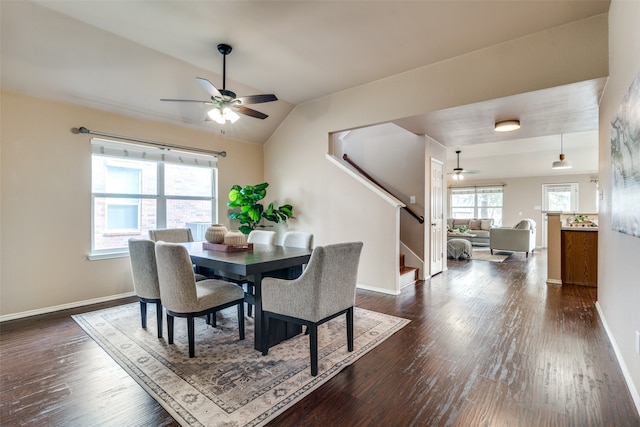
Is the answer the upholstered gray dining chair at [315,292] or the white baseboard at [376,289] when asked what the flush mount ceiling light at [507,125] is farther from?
the upholstered gray dining chair at [315,292]

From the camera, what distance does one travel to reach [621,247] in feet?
7.37

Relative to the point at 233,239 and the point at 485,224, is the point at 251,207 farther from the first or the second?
the point at 485,224

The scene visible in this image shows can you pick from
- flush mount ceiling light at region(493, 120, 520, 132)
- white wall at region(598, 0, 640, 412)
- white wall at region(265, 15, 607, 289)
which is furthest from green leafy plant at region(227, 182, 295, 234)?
white wall at region(598, 0, 640, 412)

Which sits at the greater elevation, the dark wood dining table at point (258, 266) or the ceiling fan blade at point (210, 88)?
the ceiling fan blade at point (210, 88)

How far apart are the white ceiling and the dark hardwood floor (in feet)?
7.97

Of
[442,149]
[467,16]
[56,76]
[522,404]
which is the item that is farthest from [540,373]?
[56,76]

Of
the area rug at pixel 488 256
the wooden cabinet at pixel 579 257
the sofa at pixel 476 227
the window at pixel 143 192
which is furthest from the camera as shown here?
the sofa at pixel 476 227

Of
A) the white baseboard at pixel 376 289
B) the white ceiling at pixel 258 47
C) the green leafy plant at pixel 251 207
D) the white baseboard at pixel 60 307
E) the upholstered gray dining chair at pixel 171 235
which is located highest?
the white ceiling at pixel 258 47

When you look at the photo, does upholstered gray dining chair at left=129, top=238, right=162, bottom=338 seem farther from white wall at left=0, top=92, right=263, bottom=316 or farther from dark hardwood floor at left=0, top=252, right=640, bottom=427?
white wall at left=0, top=92, right=263, bottom=316

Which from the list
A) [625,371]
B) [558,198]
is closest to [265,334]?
[625,371]

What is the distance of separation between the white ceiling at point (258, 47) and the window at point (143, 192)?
1.93 feet

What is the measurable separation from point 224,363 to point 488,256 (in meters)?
7.30

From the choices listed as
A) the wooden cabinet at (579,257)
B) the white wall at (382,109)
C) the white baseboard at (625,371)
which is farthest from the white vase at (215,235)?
the wooden cabinet at (579,257)

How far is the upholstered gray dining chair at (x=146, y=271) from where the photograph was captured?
2.69 metres
